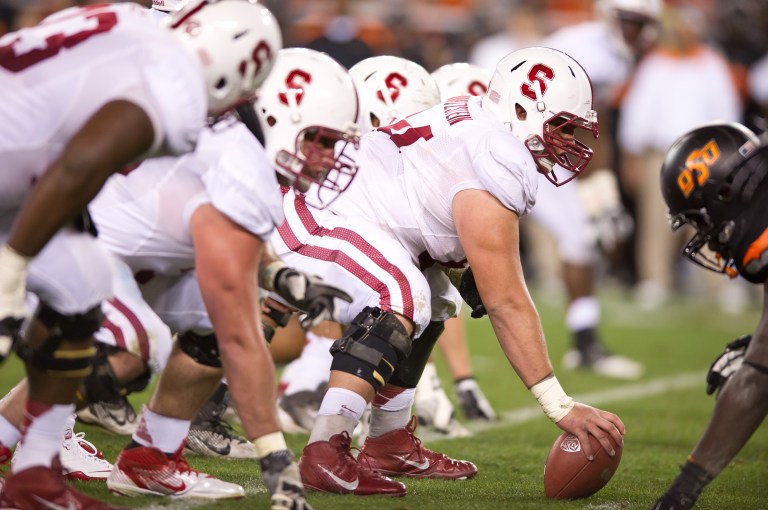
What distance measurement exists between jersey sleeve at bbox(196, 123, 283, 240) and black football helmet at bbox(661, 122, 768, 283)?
1207mm

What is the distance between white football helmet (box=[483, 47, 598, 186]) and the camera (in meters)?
4.11

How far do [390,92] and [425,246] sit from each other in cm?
99

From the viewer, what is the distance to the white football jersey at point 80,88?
9.55ft

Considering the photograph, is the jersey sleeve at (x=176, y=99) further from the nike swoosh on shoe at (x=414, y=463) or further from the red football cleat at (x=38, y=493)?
the nike swoosh on shoe at (x=414, y=463)

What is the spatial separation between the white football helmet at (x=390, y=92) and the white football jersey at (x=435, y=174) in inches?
20.2

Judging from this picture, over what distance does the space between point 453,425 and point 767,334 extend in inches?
83.4

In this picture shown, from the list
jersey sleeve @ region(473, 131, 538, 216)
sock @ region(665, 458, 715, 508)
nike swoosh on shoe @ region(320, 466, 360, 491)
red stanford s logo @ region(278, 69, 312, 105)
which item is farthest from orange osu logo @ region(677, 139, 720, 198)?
nike swoosh on shoe @ region(320, 466, 360, 491)

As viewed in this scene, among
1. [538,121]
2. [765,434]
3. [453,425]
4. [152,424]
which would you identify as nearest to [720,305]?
[765,434]

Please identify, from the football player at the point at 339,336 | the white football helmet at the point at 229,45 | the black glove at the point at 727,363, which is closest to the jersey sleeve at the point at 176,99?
the white football helmet at the point at 229,45

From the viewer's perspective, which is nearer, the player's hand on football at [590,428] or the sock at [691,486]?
the sock at [691,486]

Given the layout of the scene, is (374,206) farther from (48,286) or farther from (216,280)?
(48,286)

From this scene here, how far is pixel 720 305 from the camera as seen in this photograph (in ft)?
35.8

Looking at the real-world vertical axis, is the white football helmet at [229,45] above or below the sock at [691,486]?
above

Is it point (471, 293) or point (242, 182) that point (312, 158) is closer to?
point (242, 182)
